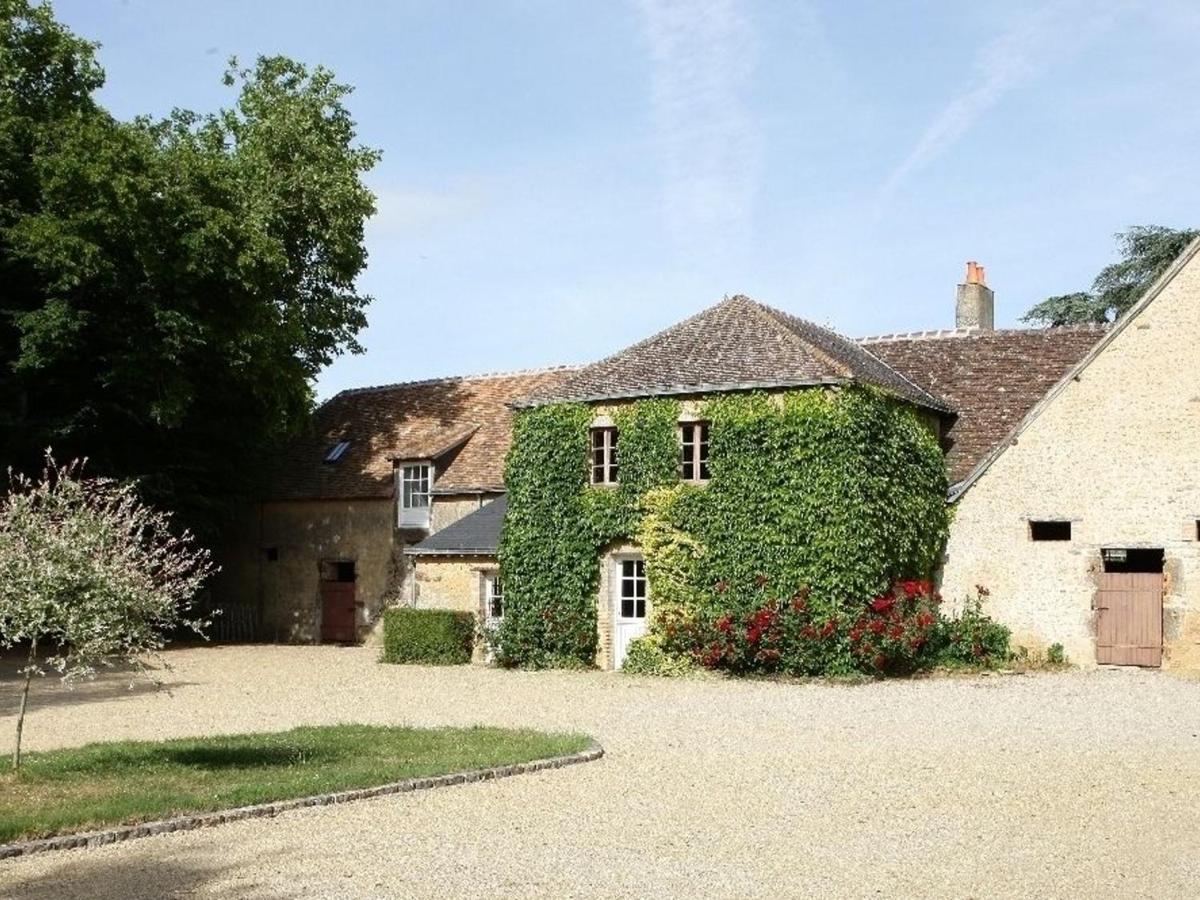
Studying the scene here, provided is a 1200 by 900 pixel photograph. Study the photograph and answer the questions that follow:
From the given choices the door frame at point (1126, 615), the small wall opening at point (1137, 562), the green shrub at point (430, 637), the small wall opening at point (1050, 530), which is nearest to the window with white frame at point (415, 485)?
the green shrub at point (430, 637)

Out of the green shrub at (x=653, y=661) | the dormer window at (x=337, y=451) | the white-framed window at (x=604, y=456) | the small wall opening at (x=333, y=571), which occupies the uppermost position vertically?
the dormer window at (x=337, y=451)

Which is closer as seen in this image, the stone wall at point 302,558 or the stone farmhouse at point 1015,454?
the stone farmhouse at point 1015,454

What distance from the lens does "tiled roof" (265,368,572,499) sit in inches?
1281

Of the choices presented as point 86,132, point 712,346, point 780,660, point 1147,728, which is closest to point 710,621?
point 780,660

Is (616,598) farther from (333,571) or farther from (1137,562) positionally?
(1137,562)

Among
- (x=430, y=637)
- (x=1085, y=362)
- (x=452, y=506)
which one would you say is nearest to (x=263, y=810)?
(x=430, y=637)

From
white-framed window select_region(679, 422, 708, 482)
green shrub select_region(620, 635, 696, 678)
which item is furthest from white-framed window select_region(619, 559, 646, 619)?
white-framed window select_region(679, 422, 708, 482)

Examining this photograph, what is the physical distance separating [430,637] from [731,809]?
1616 centimetres

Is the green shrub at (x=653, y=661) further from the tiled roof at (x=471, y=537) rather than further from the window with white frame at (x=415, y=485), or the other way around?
the window with white frame at (x=415, y=485)

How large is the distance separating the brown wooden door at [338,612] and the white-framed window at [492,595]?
684 cm

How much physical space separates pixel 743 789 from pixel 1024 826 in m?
2.52

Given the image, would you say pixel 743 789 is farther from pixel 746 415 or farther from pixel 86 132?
pixel 86 132

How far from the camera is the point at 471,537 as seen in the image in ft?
92.4

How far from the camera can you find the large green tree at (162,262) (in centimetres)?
2689
